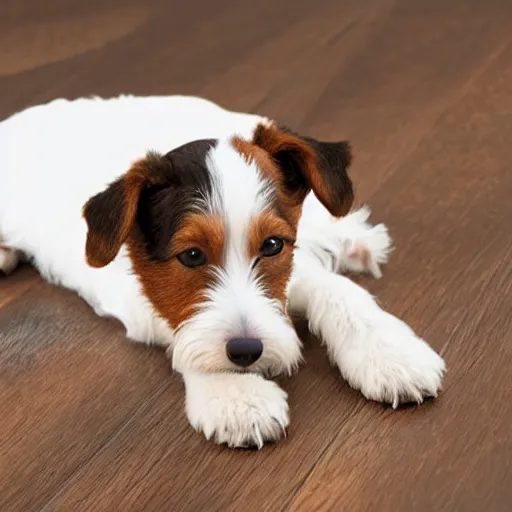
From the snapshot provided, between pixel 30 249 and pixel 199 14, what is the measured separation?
7.67 ft

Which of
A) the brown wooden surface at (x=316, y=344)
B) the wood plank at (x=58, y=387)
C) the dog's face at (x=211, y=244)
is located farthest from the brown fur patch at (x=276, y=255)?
the wood plank at (x=58, y=387)

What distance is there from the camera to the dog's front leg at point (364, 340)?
184 centimetres

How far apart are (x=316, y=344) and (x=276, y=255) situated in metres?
0.37

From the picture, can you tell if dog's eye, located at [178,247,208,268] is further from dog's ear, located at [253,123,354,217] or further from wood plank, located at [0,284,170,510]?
wood plank, located at [0,284,170,510]

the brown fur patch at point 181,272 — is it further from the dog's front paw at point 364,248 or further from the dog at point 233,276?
the dog's front paw at point 364,248

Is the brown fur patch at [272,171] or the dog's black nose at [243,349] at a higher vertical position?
the brown fur patch at [272,171]

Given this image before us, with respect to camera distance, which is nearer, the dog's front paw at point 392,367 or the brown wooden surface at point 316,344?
the brown wooden surface at point 316,344

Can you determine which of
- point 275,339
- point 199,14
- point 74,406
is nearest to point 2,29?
point 199,14

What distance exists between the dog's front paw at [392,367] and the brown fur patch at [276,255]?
0.70 ft

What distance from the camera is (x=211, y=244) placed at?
170cm

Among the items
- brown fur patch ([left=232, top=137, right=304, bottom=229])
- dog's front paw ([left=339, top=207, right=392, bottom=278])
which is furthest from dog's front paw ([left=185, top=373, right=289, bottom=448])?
dog's front paw ([left=339, top=207, right=392, bottom=278])

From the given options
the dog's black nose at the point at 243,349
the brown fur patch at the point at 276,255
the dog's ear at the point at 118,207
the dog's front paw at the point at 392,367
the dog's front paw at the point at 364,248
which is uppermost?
the dog's ear at the point at 118,207

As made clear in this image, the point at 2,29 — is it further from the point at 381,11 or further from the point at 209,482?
the point at 209,482

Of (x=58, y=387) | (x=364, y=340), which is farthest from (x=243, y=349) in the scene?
(x=58, y=387)
